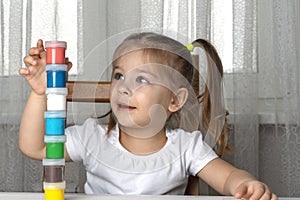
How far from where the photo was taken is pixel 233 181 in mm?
933

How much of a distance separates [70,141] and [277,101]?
69cm

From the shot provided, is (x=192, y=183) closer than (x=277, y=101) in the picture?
Yes

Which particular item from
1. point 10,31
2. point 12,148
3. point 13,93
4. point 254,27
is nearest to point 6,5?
point 10,31

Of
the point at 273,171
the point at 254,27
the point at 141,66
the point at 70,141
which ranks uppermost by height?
the point at 254,27

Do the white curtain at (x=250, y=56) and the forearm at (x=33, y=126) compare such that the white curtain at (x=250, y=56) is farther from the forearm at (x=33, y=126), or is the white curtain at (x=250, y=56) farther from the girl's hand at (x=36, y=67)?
the girl's hand at (x=36, y=67)

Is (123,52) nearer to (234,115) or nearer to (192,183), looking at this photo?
(192,183)

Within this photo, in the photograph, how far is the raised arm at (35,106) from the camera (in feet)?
2.70

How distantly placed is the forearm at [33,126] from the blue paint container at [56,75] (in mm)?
256

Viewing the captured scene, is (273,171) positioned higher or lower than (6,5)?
lower

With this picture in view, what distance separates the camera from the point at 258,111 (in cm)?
160

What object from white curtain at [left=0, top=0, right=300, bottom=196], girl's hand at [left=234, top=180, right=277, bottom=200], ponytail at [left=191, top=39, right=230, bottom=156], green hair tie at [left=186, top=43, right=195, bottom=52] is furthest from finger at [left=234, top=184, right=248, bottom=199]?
white curtain at [left=0, top=0, right=300, bottom=196]

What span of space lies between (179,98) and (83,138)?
0.77ft

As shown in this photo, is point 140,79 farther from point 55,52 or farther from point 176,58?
point 55,52

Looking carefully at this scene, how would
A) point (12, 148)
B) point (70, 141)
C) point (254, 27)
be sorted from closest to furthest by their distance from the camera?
point (70, 141)
point (254, 27)
point (12, 148)
